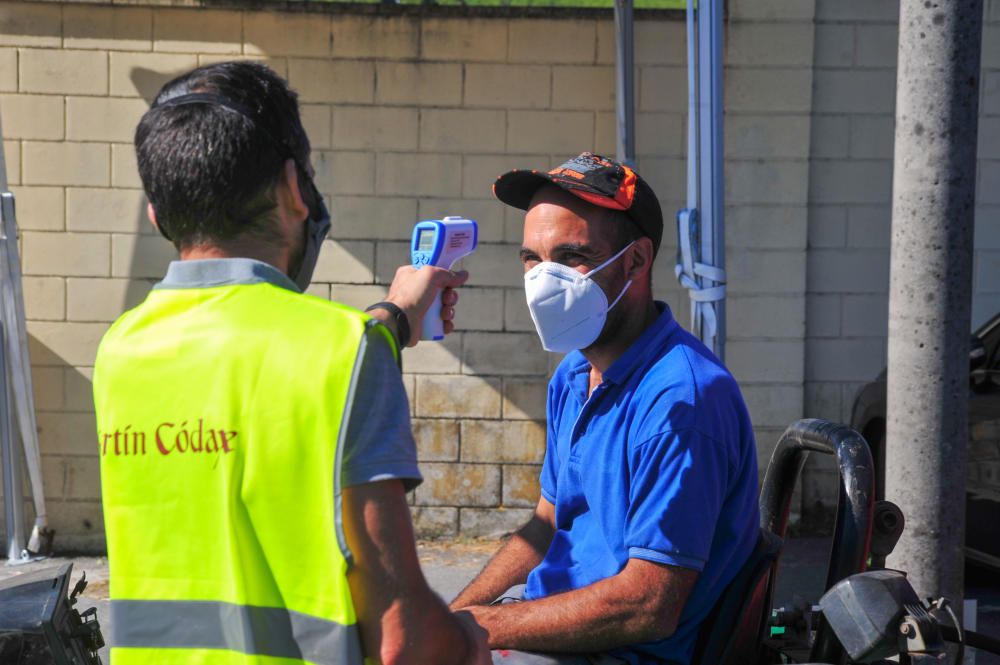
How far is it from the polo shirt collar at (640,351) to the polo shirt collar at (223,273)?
3.80 ft

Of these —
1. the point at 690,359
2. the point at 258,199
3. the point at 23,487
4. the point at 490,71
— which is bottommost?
the point at 23,487

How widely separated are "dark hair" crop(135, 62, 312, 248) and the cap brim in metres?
1.19

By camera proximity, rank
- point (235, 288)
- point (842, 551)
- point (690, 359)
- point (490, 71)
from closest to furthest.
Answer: point (235, 288) → point (842, 551) → point (690, 359) → point (490, 71)

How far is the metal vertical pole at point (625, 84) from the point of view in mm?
6199

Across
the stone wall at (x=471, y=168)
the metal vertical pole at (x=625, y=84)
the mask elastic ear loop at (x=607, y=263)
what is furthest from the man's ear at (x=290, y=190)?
the stone wall at (x=471, y=168)

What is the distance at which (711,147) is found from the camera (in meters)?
4.64

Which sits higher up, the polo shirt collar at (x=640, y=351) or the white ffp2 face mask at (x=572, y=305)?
the white ffp2 face mask at (x=572, y=305)

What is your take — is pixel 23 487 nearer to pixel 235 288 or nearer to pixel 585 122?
pixel 585 122

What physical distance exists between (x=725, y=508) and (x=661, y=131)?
14.2 ft

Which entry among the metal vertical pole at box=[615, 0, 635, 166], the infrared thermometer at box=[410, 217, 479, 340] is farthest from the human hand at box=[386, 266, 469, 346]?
the metal vertical pole at box=[615, 0, 635, 166]

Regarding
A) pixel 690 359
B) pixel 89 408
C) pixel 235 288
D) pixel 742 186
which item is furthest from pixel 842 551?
pixel 89 408

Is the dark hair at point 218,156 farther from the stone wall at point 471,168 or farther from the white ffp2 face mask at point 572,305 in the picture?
the stone wall at point 471,168

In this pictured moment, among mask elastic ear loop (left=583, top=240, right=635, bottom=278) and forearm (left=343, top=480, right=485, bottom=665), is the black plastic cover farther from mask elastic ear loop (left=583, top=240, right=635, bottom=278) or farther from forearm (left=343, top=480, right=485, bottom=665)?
mask elastic ear loop (left=583, top=240, right=635, bottom=278)

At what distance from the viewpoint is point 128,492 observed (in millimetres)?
1624
